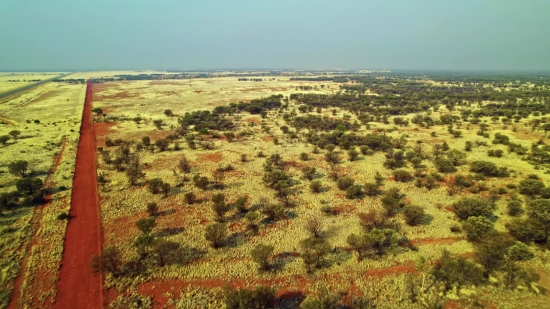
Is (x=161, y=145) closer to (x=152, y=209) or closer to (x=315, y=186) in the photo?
(x=152, y=209)

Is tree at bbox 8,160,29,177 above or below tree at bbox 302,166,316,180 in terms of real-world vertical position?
above

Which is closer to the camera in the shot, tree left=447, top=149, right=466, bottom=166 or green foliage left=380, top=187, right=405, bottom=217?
green foliage left=380, top=187, right=405, bottom=217

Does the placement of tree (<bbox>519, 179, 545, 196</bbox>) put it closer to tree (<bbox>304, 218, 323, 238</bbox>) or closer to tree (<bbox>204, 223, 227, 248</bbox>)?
tree (<bbox>304, 218, 323, 238</bbox>)

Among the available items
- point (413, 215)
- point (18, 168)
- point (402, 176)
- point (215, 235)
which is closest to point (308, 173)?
point (402, 176)

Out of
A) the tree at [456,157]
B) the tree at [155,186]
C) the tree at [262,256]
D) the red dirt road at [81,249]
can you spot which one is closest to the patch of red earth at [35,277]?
the red dirt road at [81,249]

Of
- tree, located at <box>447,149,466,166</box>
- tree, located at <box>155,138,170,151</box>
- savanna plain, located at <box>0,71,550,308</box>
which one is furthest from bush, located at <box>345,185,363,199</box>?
tree, located at <box>155,138,170,151</box>

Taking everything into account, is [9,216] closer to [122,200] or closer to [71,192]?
[71,192]

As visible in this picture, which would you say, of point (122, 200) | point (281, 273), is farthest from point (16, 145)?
point (281, 273)
